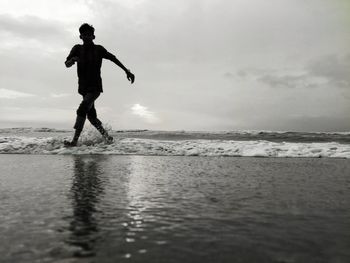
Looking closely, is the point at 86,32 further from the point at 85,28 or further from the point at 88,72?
the point at 88,72

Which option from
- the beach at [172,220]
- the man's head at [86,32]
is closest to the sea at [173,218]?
the beach at [172,220]

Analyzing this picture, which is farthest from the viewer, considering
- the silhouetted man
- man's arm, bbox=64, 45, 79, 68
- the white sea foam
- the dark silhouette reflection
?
the silhouetted man

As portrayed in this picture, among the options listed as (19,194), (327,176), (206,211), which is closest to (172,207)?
(206,211)

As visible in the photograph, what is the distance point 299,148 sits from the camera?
737 centimetres

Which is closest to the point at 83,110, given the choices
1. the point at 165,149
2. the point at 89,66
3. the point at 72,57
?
the point at 89,66

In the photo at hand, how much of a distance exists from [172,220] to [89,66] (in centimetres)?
592

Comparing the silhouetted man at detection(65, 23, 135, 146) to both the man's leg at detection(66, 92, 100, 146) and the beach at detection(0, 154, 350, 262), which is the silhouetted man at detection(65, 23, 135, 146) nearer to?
the man's leg at detection(66, 92, 100, 146)

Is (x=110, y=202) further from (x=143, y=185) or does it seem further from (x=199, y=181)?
(x=199, y=181)

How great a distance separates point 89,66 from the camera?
722 centimetres

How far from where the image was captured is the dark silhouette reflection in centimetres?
144

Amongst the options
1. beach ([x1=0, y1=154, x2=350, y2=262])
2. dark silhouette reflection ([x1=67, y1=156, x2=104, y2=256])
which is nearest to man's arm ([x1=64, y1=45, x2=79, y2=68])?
dark silhouette reflection ([x1=67, y1=156, x2=104, y2=256])

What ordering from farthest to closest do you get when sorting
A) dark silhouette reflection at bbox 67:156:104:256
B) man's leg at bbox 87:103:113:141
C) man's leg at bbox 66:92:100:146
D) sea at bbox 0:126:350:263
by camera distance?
man's leg at bbox 87:103:113:141 → man's leg at bbox 66:92:100:146 → dark silhouette reflection at bbox 67:156:104:256 → sea at bbox 0:126:350:263

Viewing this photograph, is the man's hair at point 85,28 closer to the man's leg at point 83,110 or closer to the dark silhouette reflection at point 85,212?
the man's leg at point 83,110

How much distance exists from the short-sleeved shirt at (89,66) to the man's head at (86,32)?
151 millimetres
